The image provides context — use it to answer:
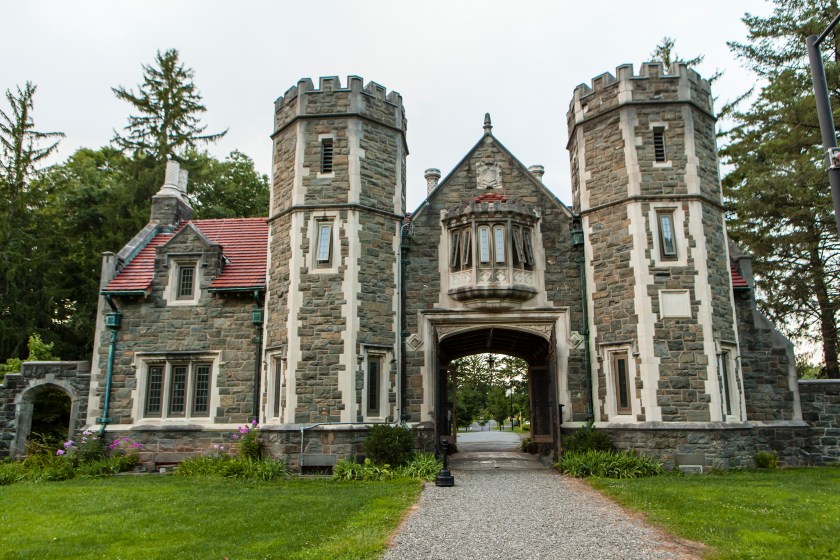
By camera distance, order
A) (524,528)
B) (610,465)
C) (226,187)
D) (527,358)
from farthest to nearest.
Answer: (226,187), (527,358), (610,465), (524,528)

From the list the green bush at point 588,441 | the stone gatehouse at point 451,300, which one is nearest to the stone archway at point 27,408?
the stone gatehouse at point 451,300

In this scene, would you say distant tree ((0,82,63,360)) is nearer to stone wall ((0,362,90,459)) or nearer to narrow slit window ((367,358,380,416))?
stone wall ((0,362,90,459))

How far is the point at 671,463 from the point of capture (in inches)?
535

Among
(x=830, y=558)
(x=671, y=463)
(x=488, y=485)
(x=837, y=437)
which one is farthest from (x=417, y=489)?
(x=837, y=437)

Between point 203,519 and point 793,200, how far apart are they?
1969cm

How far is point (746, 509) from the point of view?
865 centimetres

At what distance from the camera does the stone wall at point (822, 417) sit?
1580 centimetres

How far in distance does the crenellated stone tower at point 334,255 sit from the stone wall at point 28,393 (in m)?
5.43

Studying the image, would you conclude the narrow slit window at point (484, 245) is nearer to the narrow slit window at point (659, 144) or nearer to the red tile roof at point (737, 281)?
the narrow slit window at point (659, 144)

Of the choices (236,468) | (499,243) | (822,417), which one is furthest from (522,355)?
(236,468)

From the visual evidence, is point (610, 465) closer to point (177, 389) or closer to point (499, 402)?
point (177, 389)

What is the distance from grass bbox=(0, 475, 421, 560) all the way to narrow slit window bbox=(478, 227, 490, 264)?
18.9ft

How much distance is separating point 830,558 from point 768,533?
1.08m

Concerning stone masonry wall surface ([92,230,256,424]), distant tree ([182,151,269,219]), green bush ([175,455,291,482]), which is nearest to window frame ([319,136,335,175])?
stone masonry wall surface ([92,230,256,424])
